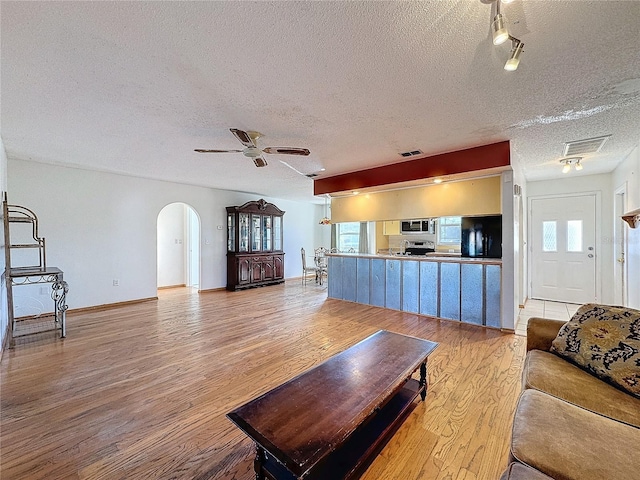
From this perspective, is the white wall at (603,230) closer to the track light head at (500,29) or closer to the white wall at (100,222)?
the track light head at (500,29)

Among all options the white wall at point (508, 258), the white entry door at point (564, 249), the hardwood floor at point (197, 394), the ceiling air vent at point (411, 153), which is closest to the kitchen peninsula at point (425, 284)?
the white wall at point (508, 258)

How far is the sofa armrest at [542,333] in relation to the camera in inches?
82.0

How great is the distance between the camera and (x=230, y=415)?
134 centimetres

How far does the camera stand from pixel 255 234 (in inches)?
288

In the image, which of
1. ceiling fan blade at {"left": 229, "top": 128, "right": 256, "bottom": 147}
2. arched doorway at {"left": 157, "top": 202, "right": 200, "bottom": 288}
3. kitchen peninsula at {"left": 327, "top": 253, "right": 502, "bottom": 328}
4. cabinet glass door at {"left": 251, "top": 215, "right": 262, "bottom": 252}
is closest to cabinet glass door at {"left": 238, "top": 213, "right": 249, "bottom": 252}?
cabinet glass door at {"left": 251, "top": 215, "right": 262, "bottom": 252}

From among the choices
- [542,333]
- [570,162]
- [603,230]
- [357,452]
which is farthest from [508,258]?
[357,452]

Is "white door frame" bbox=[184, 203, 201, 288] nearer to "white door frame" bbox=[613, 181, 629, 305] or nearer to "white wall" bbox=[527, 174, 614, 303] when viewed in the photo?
"white door frame" bbox=[613, 181, 629, 305]

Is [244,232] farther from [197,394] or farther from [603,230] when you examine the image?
[603,230]

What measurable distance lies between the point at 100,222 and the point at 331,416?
18.5 feet

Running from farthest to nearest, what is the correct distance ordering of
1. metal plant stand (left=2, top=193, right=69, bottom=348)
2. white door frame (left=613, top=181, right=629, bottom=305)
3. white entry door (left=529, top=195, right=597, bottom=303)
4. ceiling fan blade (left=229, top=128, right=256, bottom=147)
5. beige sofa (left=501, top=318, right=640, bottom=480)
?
white entry door (left=529, top=195, right=597, bottom=303)
white door frame (left=613, top=181, right=629, bottom=305)
metal plant stand (left=2, top=193, right=69, bottom=348)
ceiling fan blade (left=229, top=128, right=256, bottom=147)
beige sofa (left=501, top=318, right=640, bottom=480)

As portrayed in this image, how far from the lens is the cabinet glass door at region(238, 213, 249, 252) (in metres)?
6.99

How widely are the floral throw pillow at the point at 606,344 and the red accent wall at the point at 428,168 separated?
2.23 m

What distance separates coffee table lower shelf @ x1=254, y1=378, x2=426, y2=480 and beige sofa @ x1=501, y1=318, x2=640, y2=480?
0.71 meters

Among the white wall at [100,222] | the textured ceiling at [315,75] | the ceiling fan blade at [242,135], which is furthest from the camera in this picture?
the white wall at [100,222]
